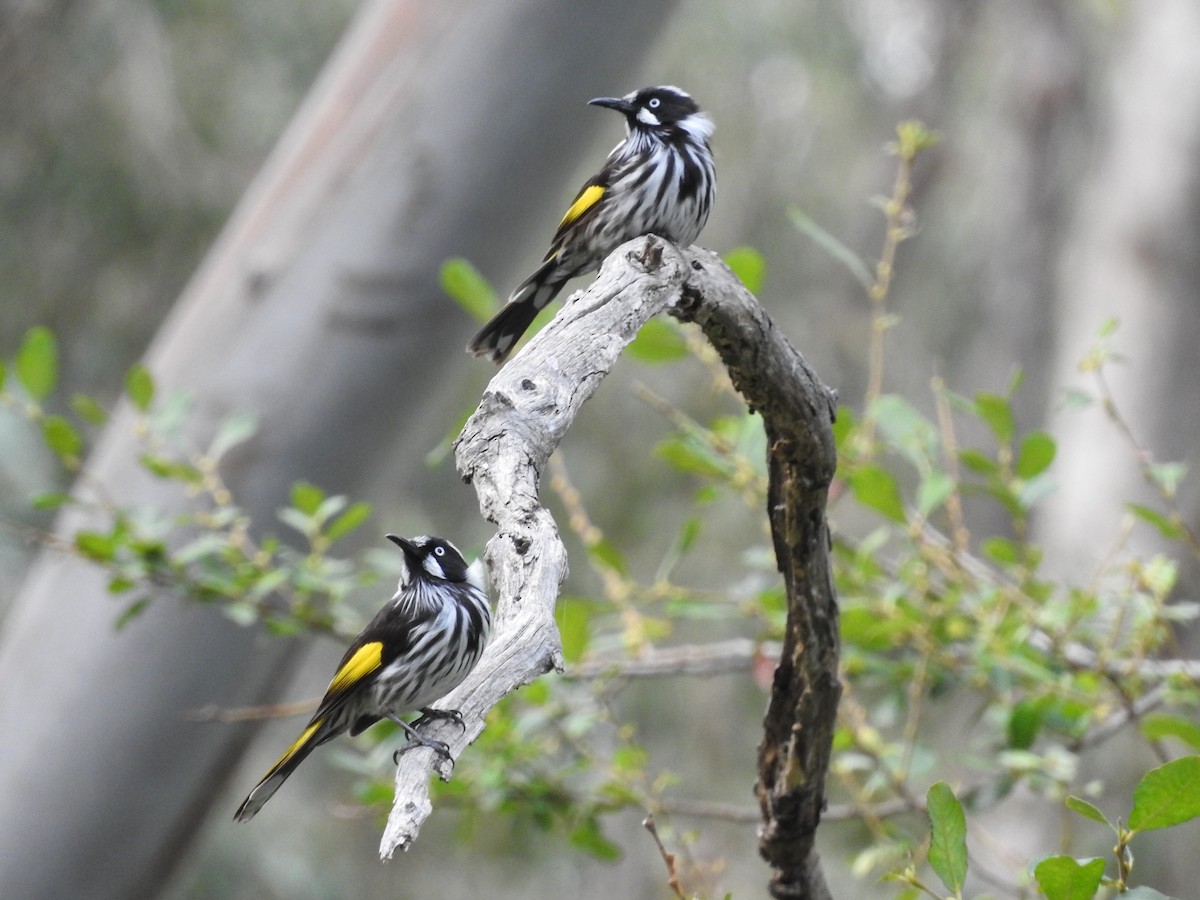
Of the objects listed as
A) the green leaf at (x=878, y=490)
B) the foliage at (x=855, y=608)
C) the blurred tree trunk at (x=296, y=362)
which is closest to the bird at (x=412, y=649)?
the foliage at (x=855, y=608)

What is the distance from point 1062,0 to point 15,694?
10931 millimetres

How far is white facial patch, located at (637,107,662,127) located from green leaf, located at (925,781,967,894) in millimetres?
2066

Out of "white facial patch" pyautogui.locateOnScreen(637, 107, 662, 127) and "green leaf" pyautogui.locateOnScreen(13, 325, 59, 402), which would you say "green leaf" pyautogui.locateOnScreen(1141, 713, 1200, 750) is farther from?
"green leaf" pyautogui.locateOnScreen(13, 325, 59, 402)

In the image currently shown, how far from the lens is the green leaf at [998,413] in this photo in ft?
8.40

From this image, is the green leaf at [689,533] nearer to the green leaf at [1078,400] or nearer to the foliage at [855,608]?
the foliage at [855,608]

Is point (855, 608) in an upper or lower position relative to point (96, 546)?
upper

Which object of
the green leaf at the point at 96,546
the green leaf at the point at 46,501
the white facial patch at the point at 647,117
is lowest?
the green leaf at the point at 96,546

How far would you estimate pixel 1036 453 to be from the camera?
2.63 m

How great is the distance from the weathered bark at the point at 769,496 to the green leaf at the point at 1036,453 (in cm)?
96

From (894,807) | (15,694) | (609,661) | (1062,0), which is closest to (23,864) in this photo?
(15,694)

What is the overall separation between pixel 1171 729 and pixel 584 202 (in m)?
1.62

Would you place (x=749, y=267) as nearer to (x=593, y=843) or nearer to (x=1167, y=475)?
(x=1167, y=475)

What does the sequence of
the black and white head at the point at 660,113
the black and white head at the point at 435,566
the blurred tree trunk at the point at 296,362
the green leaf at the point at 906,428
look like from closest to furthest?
the black and white head at the point at 435,566 < the green leaf at the point at 906,428 < the black and white head at the point at 660,113 < the blurred tree trunk at the point at 296,362

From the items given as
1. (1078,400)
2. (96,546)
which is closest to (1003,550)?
(1078,400)
